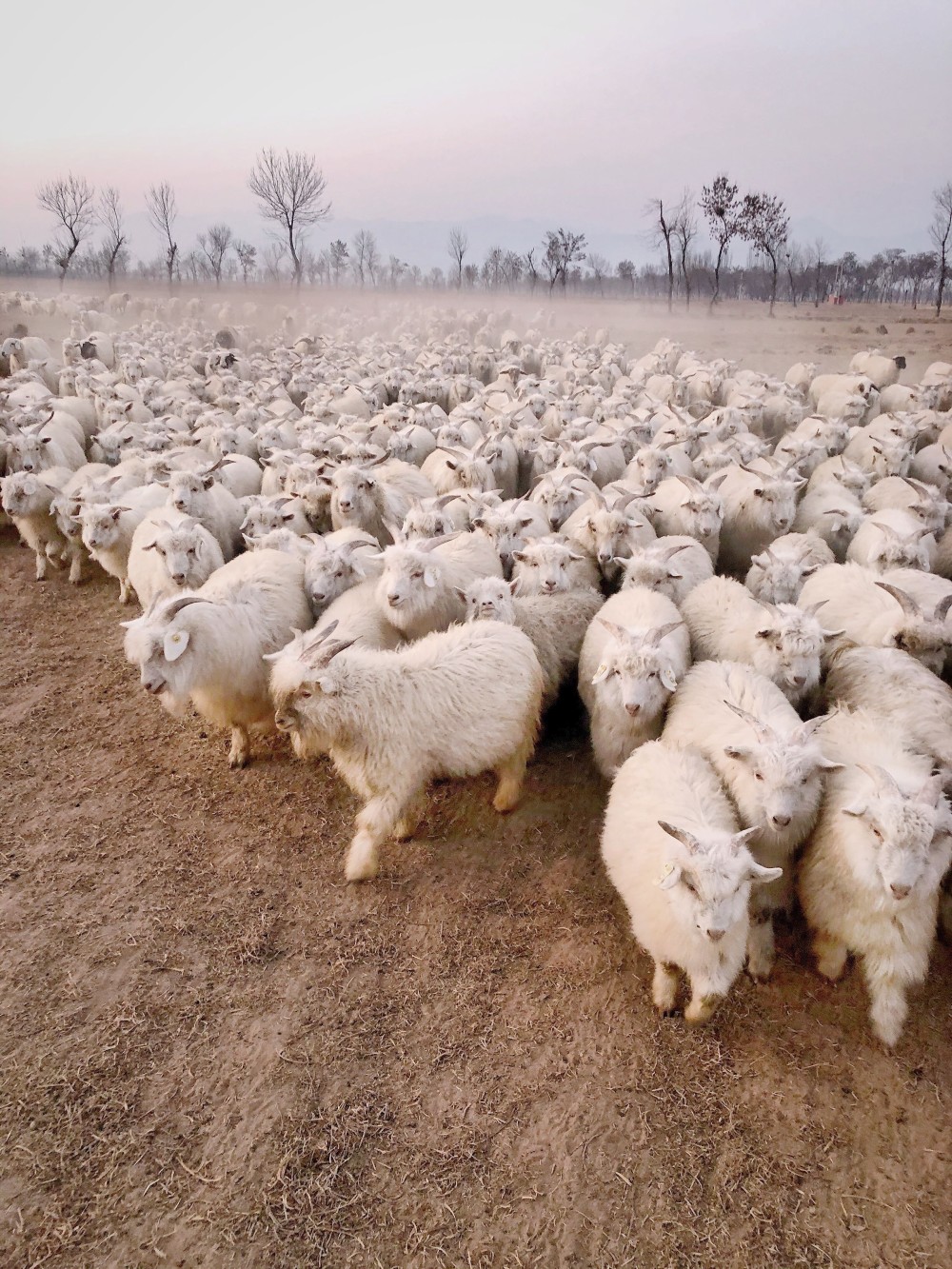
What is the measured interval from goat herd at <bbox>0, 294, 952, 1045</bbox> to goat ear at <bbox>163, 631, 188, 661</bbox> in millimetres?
22

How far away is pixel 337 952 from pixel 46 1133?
1.69m

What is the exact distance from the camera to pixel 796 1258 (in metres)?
3.11

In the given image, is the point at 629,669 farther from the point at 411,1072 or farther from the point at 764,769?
the point at 411,1072

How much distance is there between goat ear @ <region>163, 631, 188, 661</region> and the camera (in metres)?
5.27

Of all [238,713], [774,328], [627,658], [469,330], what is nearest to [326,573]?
[238,713]

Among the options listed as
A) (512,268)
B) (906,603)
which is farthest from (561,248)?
(906,603)

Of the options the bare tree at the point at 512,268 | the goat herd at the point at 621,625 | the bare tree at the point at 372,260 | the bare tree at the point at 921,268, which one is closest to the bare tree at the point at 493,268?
the bare tree at the point at 512,268

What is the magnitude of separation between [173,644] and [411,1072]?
337cm

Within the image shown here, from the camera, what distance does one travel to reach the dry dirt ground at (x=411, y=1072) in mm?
3213

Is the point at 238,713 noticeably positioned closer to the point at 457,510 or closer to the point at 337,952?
the point at 337,952

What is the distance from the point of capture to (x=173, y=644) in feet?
17.4

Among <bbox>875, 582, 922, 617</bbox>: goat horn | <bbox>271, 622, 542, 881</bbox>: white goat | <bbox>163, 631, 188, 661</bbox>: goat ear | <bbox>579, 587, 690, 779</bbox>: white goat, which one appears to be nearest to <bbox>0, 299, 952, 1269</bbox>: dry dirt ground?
<bbox>271, 622, 542, 881</bbox>: white goat

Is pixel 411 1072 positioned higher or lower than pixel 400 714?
lower

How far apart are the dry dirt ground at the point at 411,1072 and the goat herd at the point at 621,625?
1.19 ft
